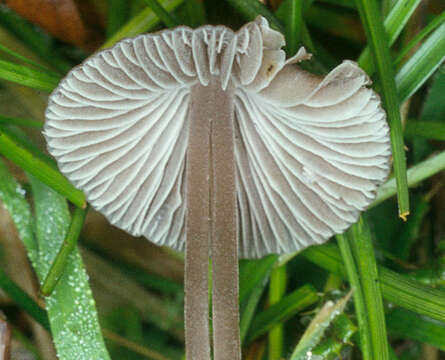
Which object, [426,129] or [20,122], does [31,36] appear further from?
[426,129]

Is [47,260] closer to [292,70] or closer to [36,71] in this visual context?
[36,71]

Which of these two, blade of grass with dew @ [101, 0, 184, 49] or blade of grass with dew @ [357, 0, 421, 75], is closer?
blade of grass with dew @ [357, 0, 421, 75]

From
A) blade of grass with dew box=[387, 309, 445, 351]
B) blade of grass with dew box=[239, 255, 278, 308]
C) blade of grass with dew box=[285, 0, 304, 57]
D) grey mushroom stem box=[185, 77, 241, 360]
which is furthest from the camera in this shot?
blade of grass with dew box=[239, 255, 278, 308]

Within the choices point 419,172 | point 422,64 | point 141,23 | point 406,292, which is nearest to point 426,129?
point 419,172

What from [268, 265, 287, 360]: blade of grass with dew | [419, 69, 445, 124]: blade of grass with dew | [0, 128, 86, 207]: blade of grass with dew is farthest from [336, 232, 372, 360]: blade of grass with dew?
[0, 128, 86, 207]: blade of grass with dew

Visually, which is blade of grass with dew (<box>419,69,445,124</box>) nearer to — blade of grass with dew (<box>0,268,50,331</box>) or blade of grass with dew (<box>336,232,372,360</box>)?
blade of grass with dew (<box>336,232,372,360</box>)

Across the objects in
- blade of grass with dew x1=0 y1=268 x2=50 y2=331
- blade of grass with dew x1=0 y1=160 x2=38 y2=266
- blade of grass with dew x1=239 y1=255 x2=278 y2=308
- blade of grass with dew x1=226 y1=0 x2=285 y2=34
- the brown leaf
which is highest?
blade of grass with dew x1=226 y1=0 x2=285 y2=34
